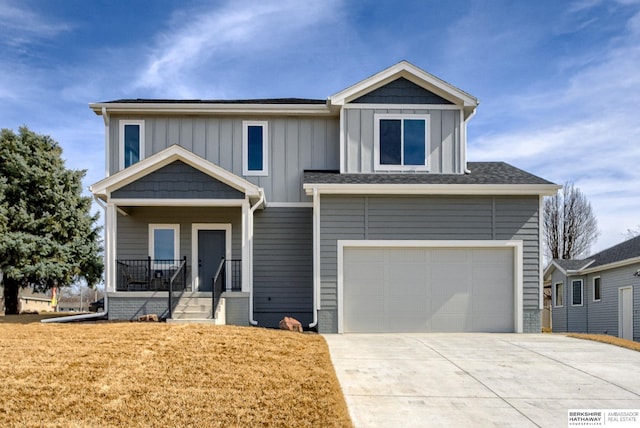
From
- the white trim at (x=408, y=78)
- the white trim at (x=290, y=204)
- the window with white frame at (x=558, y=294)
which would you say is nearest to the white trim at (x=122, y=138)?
the white trim at (x=290, y=204)

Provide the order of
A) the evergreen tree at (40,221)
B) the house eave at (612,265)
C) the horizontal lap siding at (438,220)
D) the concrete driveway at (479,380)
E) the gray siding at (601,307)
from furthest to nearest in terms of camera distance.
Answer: the evergreen tree at (40,221), the gray siding at (601,307), the house eave at (612,265), the horizontal lap siding at (438,220), the concrete driveway at (479,380)

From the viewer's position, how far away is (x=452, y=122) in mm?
15547

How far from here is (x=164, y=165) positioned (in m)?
13.7

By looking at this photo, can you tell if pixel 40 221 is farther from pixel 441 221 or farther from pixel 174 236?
pixel 441 221

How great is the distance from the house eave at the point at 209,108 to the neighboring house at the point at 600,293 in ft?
42.7

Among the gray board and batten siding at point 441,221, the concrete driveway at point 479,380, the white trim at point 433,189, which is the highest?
the white trim at point 433,189

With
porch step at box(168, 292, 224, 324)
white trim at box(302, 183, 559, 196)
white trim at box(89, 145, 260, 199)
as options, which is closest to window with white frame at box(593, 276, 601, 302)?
white trim at box(302, 183, 559, 196)

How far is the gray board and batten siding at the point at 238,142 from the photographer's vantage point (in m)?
15.7

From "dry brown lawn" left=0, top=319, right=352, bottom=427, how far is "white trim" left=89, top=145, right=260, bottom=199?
4.30 meters

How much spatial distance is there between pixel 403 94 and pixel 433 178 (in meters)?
2.66

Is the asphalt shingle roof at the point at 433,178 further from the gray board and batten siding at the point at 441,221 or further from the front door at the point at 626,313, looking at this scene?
the front door at the point at 626,313

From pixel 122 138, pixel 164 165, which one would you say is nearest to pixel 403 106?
pixel 164 165

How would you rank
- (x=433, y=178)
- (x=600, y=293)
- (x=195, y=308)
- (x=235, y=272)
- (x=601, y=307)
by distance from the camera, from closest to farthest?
(x=195, y=308), (x=433, y=178), (x=235, y=272), (x=601, y=307), (x=600, y=293)

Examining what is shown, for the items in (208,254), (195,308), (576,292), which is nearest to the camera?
(195,308)
